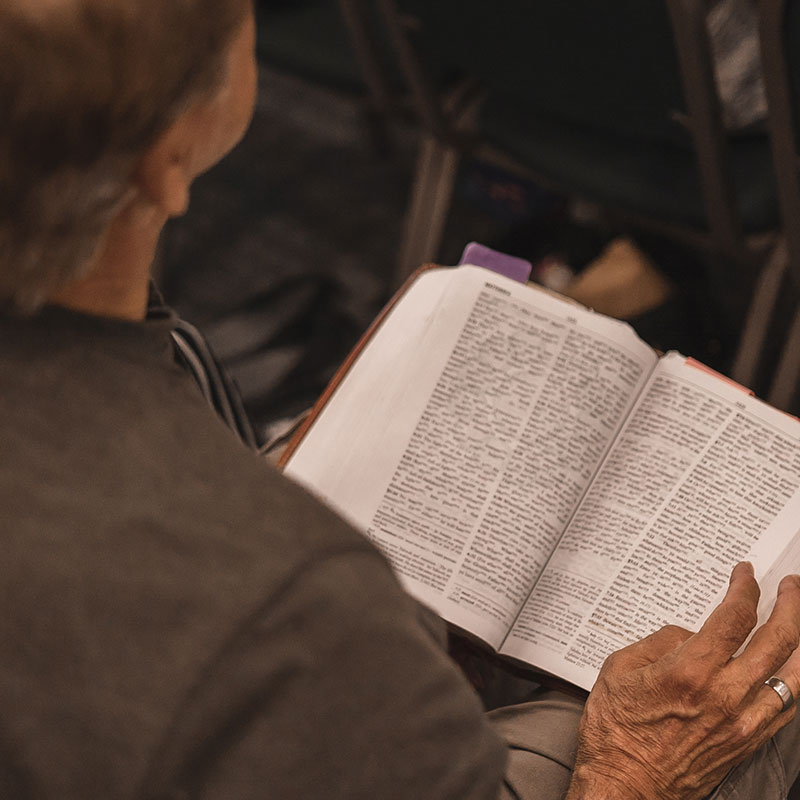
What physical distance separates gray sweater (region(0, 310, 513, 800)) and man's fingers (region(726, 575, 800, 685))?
28 centimetres

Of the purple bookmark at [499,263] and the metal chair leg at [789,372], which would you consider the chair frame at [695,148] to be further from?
the purple bookmark at [499,263]

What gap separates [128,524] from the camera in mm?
426

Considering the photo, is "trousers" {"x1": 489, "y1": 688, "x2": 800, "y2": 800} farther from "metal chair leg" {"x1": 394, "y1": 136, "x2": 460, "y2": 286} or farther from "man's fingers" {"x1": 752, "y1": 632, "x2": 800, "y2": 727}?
"metal chair leg" {"x1": 394, "y1": 136, "x2": 460, "y2": 286}

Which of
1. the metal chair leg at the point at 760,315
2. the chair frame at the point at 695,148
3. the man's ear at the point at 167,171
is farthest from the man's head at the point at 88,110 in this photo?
the metal chair leg at the point at 760,315

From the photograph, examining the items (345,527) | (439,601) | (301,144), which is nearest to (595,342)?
(439,601)

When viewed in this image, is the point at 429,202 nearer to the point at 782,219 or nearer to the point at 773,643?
the point at 782,219

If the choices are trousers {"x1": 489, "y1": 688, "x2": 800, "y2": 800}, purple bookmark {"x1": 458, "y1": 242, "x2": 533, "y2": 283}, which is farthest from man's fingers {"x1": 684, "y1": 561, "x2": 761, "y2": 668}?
purple bookmark {"x1": 458, "y1": 242, "x2": 533, "y2": 283}

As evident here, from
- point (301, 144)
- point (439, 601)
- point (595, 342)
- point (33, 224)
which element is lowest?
point (301, 144)

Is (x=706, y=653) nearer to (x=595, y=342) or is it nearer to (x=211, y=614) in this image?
(x=595, y=342)

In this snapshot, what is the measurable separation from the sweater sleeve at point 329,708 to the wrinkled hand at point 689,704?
24cm

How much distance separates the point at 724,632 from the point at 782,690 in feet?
0.23

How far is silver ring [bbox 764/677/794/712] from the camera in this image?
27.5 inches

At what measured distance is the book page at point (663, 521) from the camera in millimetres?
744

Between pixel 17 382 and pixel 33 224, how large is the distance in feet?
0.24
